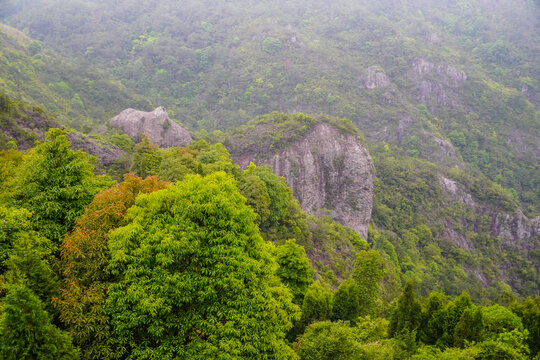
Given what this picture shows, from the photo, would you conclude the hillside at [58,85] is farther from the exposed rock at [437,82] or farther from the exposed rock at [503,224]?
the exposed rock at [437,82]

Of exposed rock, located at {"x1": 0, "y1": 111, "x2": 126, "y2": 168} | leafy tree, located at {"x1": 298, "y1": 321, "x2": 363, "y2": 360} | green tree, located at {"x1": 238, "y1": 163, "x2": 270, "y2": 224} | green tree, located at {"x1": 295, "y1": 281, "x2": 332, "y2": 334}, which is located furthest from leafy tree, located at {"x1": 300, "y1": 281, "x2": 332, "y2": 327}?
exposed rock, located at {"x1": 0, "y1": 111, "x2": 126, "y2": 168}

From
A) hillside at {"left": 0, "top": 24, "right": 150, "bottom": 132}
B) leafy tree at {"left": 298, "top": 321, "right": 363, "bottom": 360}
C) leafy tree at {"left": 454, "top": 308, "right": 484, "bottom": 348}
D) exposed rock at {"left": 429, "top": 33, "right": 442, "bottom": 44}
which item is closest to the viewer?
leafy tree at {"left": 298, "top": 321, "right": 363, "bottom": 360}

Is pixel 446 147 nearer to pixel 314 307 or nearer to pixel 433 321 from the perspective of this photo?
pixel 433 321

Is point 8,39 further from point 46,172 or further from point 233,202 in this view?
point 233,202

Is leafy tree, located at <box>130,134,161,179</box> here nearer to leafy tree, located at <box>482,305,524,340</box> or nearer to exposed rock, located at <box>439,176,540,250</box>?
leafy tree, located at <box>482,305,524,340</box>

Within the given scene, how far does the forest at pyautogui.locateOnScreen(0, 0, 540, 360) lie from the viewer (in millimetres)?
11648

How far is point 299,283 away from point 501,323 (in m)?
12.7

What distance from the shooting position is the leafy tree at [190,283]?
1118 centimetres

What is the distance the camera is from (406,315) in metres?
22.0

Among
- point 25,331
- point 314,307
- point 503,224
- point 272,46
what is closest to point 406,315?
point 314,307

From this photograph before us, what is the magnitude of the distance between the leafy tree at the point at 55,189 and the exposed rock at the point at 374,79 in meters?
110

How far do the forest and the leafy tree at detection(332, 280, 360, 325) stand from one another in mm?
164

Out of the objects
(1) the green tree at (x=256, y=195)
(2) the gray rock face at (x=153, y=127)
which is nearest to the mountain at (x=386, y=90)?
(2) the gray rock face at (x=153, y=127)

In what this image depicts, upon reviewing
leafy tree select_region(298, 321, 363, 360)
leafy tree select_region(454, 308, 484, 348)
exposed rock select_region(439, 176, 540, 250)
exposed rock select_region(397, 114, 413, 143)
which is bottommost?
exposed rock select_region(439, 176, 540, 250)
